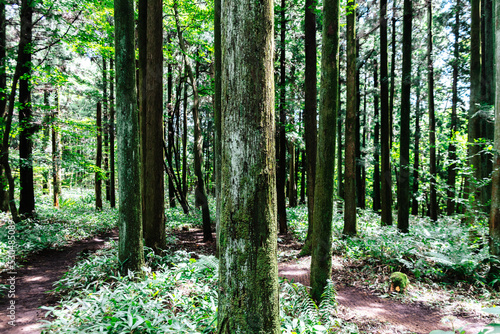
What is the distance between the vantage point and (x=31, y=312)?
4352mm

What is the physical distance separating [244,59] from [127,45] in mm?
3722

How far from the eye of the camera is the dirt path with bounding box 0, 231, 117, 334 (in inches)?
157

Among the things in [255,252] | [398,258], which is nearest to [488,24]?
[398,258]

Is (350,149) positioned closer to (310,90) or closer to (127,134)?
(310,90)

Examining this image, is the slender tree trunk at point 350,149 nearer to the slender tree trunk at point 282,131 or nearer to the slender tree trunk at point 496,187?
the slender tree trunk at point 282,131

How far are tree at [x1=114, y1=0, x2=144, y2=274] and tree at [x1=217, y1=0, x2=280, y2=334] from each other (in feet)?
11.1

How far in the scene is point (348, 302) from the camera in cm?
535

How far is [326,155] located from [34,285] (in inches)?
272

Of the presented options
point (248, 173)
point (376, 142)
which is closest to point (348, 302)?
point (248, 173)

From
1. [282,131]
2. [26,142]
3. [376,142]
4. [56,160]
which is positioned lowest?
[56,160]

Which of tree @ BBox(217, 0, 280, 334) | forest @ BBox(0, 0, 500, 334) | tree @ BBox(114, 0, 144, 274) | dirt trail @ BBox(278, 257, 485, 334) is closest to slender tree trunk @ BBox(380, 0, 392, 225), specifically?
forest @ BBox(0, 0, 500, 334)

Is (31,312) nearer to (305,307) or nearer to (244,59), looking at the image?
(305,307)

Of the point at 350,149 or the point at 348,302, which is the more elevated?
the point at 350,149

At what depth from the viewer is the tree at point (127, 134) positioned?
15.5ft
